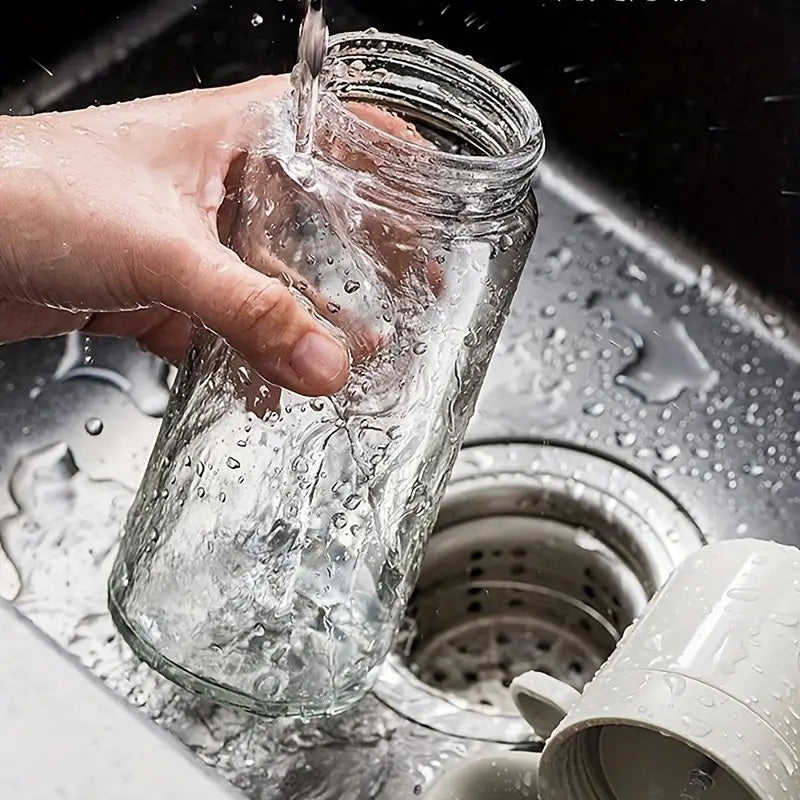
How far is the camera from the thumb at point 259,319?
0.48 metres

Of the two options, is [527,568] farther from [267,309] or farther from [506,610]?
[267,309]

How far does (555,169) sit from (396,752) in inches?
17.2

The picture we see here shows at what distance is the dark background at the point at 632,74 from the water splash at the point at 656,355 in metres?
0.07

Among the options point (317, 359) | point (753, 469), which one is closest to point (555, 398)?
point (753, 469)

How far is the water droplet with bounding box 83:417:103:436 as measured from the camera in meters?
0.79

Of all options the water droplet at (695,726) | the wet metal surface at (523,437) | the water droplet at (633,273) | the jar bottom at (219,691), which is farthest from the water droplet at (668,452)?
the water droplet at (695,726)

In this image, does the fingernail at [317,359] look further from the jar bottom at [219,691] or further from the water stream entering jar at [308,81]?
the jar bottom at [219,691]

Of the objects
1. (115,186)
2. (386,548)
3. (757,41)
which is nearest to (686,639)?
(386,548)

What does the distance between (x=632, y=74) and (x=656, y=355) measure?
18 centimetres

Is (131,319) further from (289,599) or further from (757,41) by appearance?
(757,41)

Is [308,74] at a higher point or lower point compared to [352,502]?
higher

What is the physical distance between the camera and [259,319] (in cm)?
48

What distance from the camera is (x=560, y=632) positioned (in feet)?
2.55

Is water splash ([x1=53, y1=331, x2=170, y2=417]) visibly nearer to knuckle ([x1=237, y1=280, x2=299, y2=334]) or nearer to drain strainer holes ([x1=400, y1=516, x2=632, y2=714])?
drain strainer holes ([x1=400, y1=516, x2=632, y2=714])
